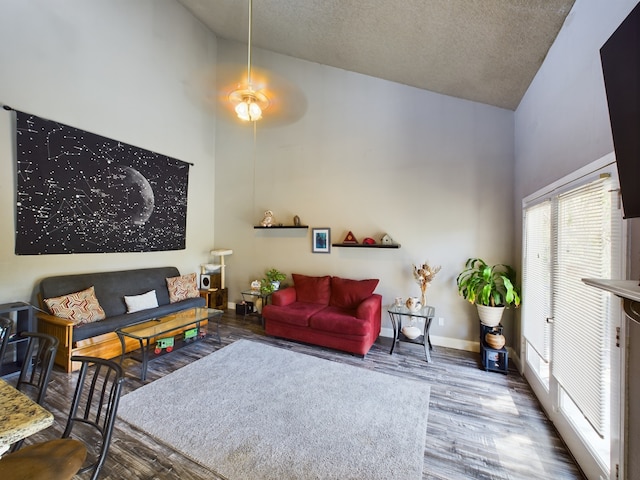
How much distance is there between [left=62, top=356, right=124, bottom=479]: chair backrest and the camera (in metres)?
1.13

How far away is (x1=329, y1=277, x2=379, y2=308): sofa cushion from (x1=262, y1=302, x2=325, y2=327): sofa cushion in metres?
0.27

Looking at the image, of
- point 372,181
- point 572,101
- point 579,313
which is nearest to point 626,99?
point 572,101

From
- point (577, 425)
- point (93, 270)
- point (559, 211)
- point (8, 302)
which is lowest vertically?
point (577, 425)

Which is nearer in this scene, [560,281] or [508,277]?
[560,281]

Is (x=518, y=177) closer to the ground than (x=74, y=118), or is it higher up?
closer to the ground

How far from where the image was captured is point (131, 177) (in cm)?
407

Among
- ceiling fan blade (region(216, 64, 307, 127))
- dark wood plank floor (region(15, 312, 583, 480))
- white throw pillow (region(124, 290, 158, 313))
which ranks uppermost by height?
ceiling fan blade (region(216, 64, 307, 127))

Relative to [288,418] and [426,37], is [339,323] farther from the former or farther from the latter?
[426,37]

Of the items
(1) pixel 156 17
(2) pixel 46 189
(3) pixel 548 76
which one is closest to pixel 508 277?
(3) pixel 548 76

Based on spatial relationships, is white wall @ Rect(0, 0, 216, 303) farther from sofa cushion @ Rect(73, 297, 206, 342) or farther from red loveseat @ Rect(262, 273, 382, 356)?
red loveseat @ Rect(262, 273, 382, 356)

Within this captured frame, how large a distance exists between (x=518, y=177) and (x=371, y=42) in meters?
2.38

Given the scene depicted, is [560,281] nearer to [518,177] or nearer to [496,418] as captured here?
[496,418]

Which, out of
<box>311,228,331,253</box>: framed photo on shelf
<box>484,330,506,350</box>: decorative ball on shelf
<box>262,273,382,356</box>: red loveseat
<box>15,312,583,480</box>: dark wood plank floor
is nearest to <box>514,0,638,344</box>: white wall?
<box>484,330,506,350</box>: decorative ball on shelf

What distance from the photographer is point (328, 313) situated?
362 centimetres
